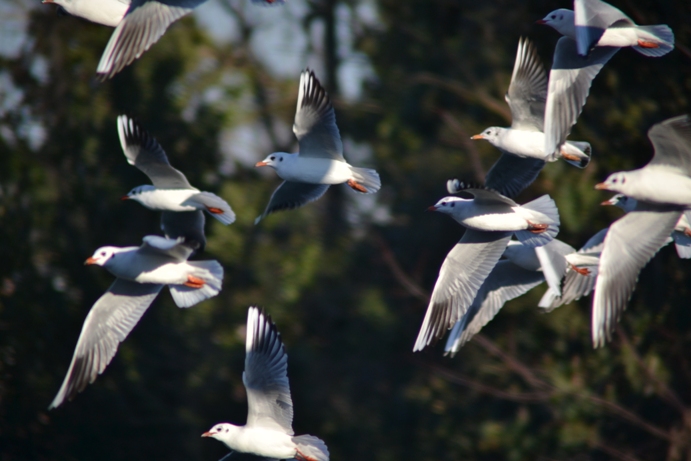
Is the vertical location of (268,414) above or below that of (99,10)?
below

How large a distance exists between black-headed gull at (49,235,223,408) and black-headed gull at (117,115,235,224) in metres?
0.25

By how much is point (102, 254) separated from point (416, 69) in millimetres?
6214

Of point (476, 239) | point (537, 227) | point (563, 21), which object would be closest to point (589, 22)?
point (563, 21)

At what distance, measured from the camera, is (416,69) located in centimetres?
1033

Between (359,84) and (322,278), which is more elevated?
(359,84)

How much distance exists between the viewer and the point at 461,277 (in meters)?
4.75

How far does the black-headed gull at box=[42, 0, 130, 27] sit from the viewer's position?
4590 millimetres

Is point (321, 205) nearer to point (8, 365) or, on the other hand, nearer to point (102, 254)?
point (8, 365)

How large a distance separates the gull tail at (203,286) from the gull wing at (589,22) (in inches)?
87.2

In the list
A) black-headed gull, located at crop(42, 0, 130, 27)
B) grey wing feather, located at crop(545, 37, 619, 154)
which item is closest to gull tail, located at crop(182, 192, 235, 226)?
black-headed gull, located at crop(42, 0, 130, 27)

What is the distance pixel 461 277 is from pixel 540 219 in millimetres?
510

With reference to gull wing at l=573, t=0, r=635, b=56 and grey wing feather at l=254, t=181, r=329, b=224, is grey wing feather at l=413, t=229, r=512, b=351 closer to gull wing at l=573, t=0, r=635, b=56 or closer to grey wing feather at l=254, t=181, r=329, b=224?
grey wing feather at l=254, t=181, r=329, b=224

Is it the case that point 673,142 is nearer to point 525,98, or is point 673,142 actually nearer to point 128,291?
point 525,98

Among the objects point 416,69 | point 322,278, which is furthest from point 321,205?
point 416,69
